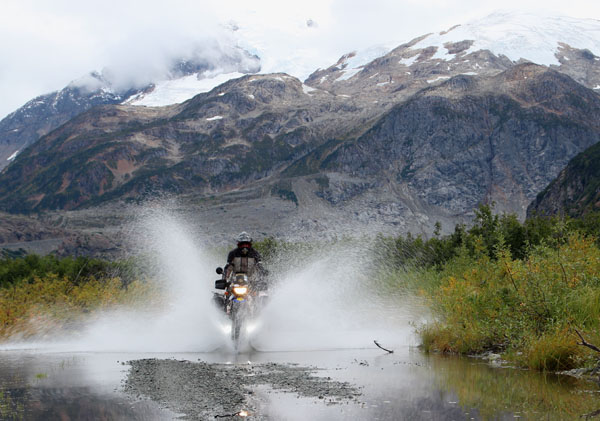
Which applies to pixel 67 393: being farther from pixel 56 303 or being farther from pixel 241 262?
pixel 56 303

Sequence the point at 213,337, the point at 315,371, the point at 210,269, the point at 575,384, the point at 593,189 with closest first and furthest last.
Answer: the point at 575,384 → the point at 315,371 → the point at 213,337 → the point at 210,269 → the point at 593,189

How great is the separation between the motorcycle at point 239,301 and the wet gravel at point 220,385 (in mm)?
3675

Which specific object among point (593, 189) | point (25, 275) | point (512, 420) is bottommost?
point (512, 420)

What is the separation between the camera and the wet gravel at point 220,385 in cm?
980

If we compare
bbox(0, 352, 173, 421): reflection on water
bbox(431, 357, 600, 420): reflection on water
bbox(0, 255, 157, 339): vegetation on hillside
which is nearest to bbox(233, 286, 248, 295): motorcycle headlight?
bbox(0, 352, 173, 421): reflection on water

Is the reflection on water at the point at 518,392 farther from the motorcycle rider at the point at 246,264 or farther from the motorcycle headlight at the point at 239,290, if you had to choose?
the motorcycle rider at the point at 246,264

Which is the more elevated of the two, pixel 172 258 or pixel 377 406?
pixel 172 258

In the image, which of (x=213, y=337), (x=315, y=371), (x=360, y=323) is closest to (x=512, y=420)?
(x=315, y=371)

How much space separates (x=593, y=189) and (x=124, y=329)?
177 m

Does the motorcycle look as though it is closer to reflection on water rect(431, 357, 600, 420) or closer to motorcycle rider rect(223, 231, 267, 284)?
motorcycle rider rect(223, 231, 267, 284)

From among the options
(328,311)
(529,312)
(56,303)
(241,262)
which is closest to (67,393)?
(241,262)

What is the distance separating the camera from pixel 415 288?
3147 cm

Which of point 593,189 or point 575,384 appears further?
point 593,189

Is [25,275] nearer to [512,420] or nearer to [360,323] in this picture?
[360,323]
